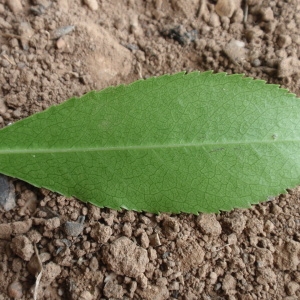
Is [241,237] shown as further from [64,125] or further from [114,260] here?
[64,125]

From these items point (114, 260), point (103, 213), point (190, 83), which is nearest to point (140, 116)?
point (190, 83)

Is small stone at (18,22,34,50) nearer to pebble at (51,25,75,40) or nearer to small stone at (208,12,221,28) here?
pebble at (51,25,75,40)

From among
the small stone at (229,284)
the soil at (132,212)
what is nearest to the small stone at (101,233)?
the soil at (132,212)

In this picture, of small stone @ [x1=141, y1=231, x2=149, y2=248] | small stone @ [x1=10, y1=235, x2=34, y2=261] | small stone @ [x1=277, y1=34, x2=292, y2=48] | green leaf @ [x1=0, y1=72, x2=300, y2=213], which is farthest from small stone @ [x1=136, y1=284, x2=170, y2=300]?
small stone @ [x1=277, y1=34, x2=292, y2=48]

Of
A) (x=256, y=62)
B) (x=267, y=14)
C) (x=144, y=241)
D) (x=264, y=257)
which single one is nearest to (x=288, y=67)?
(x=256, y=62)

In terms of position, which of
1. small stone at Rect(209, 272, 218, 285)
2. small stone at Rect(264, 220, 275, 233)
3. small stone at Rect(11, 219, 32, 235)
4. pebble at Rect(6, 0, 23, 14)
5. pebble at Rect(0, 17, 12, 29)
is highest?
pebble at Rect(6, 0, 23, 14)

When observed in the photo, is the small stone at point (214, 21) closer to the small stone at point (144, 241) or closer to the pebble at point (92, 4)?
the pebble at point (92, 4)

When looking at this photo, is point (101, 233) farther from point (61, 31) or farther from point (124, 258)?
point (61, 31)
